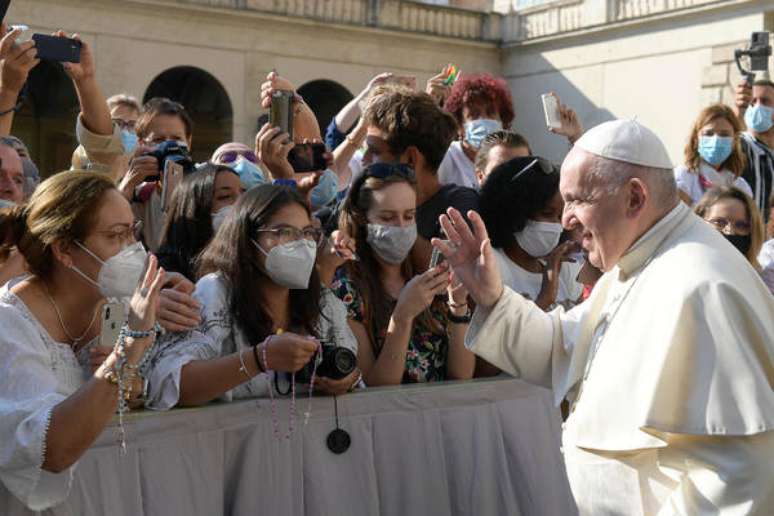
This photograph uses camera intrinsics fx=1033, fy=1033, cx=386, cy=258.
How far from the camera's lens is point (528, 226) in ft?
15.3

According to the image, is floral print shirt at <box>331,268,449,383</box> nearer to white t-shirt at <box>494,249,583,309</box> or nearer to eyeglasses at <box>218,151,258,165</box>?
white t-shirt at <box>494,249,583,309</box>

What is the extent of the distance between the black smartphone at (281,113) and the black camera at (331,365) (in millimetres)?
1559

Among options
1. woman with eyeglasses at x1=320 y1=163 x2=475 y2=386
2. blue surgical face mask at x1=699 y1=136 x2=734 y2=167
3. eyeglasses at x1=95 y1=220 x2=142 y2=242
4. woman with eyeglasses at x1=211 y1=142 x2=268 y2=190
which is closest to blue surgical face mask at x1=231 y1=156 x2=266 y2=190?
woman with eyeglasses at x1=211 y1=142 x2=268 y2=190

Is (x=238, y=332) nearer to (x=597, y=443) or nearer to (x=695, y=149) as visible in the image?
(x=597, y=443)

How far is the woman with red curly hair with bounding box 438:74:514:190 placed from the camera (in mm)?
Answer: 6465

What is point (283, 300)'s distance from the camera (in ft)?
12.1

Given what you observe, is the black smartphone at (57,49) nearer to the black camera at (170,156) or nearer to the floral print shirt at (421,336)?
the black camera at (170,156)

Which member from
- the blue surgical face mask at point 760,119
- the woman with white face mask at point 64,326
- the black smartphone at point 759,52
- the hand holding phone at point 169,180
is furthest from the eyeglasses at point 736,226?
the black smartphone at point 759,52

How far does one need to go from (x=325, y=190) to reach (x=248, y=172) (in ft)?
1.29

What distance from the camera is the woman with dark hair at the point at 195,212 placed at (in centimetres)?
415

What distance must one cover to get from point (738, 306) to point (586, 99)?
21.1 metres

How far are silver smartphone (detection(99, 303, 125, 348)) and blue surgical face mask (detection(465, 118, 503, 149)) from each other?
12.6ft

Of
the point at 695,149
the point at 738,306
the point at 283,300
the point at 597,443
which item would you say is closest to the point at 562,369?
the point at 597,443

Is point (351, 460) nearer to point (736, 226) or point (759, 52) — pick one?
point (736, 226)
